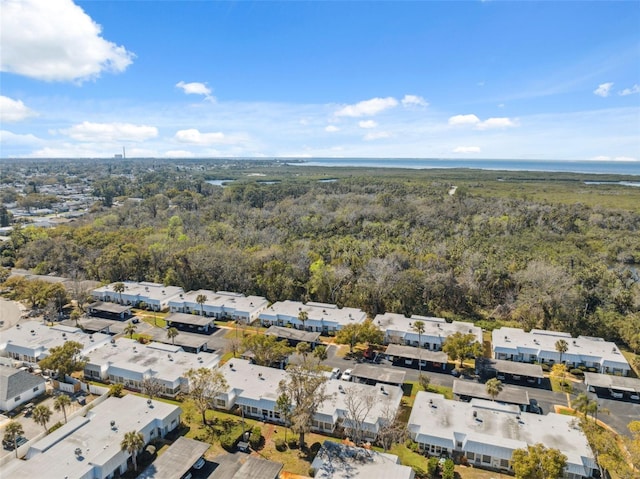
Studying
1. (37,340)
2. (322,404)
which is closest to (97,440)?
(322,404)

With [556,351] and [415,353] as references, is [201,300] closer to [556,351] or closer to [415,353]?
[415,353]

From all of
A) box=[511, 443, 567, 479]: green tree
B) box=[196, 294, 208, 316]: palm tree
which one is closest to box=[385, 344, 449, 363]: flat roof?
box=[511, 443, 567, 479]: green tree

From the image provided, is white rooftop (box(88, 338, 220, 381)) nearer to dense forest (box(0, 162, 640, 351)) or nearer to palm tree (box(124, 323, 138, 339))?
palm tree (box(124, 323, 138, 339))

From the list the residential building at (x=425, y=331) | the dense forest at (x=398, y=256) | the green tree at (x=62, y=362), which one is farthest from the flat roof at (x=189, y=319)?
the residential building at (x=425, y=331)

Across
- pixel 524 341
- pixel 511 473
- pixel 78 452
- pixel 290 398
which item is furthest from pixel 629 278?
pixel 78 452

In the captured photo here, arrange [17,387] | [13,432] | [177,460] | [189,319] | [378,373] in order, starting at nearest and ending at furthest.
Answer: [177,460]
[13,432]
[17,387]
[378,373]
[189,319]

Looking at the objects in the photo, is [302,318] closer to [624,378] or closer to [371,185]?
[624,378]
